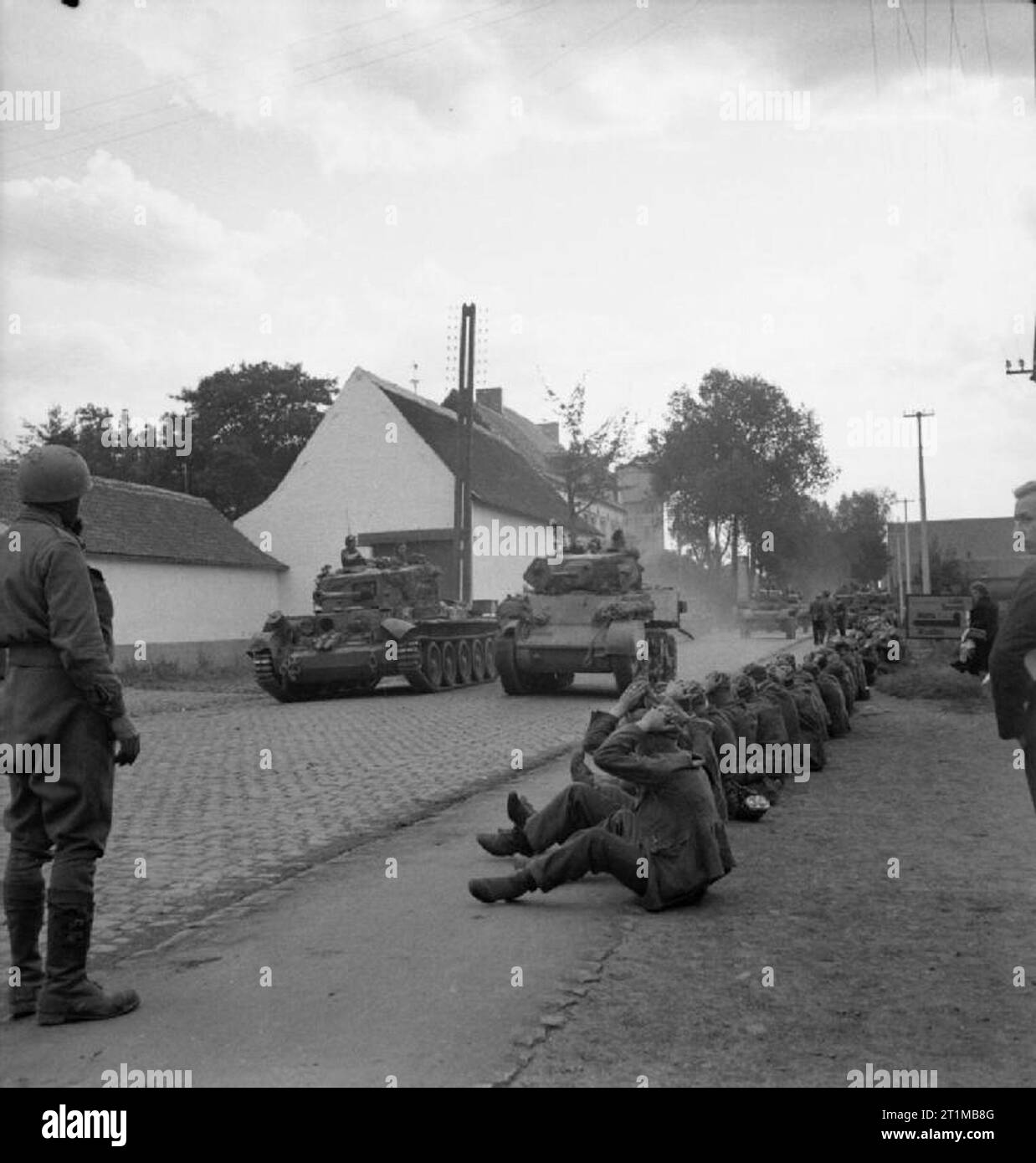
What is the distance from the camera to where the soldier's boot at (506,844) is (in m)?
7.78

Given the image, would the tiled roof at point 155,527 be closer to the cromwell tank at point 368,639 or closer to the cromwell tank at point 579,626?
the cromwell tank at point 368,639

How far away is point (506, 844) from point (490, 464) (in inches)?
1499

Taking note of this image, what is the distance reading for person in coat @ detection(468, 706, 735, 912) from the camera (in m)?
6.60

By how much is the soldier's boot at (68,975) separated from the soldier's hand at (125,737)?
529 mm

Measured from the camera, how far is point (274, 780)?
11.5 metres

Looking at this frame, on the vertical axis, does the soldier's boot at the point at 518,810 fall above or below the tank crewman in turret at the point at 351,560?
below

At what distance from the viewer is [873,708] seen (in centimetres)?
1869

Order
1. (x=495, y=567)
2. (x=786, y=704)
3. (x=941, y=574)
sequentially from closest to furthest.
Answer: (x=786, y=704) → (x=495, y=567) → (x=941, y=574)

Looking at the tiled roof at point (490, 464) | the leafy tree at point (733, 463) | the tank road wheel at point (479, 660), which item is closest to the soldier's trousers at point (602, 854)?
the tank road wheel at point (479, 660)

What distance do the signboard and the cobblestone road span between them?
313 inches

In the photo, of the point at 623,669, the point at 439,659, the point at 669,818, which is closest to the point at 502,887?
the point at 669,818

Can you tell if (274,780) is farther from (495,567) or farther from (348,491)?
(495,567)

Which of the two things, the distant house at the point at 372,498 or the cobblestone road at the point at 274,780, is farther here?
the distant house at the point at 372,498
